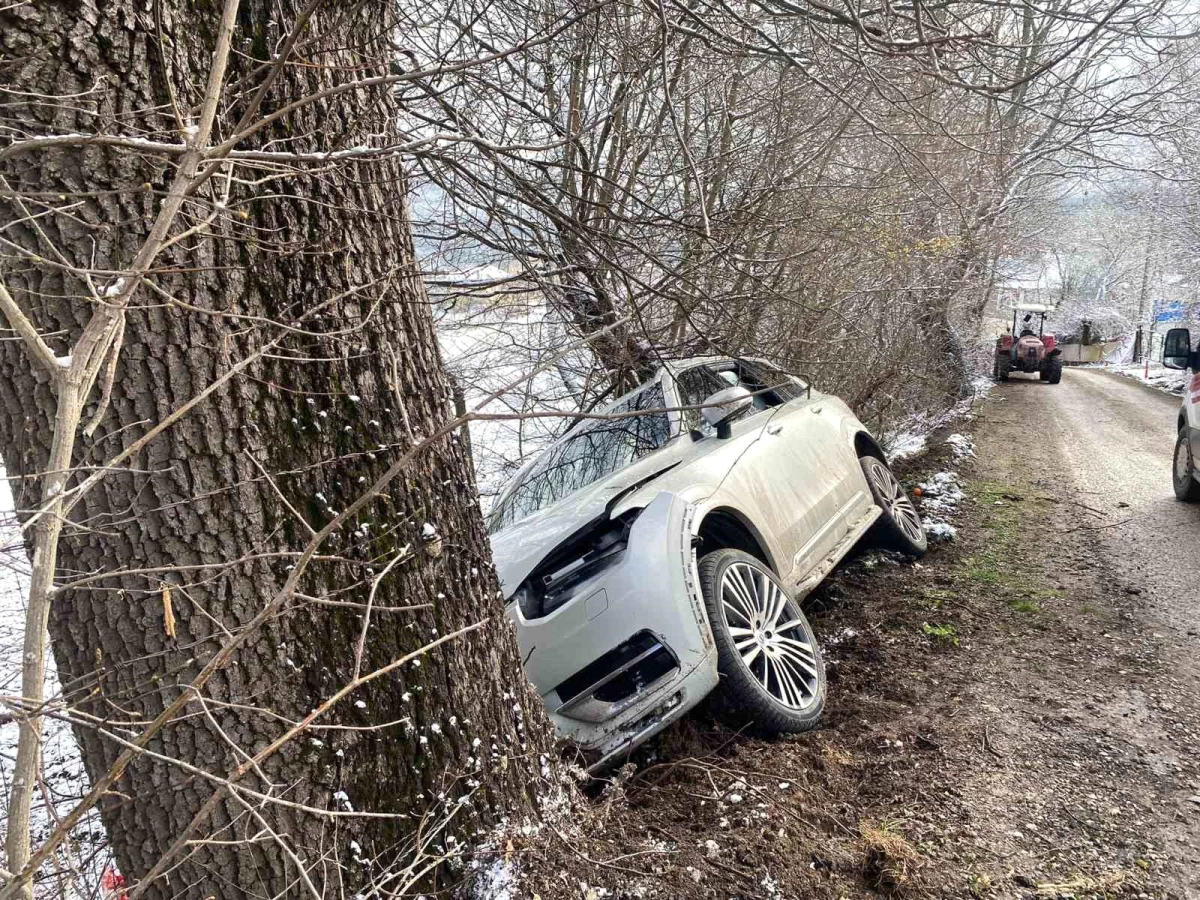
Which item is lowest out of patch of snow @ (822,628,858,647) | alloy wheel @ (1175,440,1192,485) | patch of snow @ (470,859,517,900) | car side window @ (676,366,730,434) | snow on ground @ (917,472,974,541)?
snow on ground @ (917,472,974,541)

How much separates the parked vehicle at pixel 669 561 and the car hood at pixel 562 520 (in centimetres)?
1

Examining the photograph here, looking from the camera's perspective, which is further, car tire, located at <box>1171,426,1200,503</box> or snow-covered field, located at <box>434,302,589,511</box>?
snow-covered field, located at <box>434,302,589,511</box>

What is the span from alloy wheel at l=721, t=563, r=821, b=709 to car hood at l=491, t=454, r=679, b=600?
1.90ft

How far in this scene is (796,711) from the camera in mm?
3365

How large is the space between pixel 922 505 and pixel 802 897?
5.56 m

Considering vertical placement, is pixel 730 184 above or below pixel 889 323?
above

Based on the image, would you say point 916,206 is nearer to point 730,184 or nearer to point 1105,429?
point 730,184

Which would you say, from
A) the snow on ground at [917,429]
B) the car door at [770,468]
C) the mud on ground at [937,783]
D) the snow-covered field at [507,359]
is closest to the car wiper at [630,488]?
the car door at [770,468]

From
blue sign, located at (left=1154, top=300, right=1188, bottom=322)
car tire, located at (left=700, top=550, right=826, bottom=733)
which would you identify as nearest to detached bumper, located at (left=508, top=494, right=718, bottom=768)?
car tire, located at (left=700, top=550, right=826, bottom=733)

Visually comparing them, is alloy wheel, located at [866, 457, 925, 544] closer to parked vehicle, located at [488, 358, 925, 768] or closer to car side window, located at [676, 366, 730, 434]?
parked vehicle, located at [488, 358, 925, 768]

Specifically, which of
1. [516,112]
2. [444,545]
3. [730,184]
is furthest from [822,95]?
[444,545]

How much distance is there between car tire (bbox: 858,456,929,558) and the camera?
5543 millimetres

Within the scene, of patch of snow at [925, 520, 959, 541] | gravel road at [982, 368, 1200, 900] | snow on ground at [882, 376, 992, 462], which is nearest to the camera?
gravel road at [982, 368, 1200, 900]

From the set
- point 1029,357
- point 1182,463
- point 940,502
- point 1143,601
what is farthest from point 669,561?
point 1029,357
